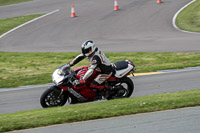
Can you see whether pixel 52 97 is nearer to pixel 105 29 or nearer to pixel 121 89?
pixel 121 89

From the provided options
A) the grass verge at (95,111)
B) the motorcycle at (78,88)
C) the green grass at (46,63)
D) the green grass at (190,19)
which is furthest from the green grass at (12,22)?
the grass verge at (95,111)

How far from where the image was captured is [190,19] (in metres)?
22.4

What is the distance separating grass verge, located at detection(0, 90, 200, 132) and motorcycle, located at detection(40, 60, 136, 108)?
0.80 metres

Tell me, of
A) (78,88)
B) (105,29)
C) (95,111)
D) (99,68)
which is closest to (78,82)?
(78,88)

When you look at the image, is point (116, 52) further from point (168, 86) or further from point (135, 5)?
point (135, 5)

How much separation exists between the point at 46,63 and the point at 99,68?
6.66 m

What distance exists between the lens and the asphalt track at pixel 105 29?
1794cm

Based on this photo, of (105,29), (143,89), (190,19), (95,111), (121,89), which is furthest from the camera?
(190,19)

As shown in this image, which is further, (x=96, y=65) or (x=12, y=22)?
(x=12, y=22)

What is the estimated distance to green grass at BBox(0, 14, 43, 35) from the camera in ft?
79.2

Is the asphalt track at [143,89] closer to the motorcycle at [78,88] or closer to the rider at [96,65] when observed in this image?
the motorcycle at [78,88]

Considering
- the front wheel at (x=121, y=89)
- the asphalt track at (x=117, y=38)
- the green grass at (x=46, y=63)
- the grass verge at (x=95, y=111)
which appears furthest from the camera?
the green grass at (x=46, y=63)

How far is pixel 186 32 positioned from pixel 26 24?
34.6ft

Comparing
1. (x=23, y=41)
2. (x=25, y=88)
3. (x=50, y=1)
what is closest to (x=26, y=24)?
(x=23, y=41)
